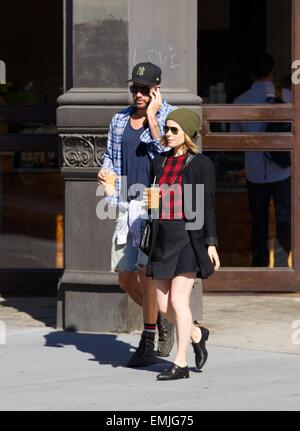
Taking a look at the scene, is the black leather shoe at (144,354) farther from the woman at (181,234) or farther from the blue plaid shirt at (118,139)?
the blue plaid shirt at (118,139)

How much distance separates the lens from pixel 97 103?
10.4m

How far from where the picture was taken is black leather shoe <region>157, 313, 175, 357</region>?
9609 mm

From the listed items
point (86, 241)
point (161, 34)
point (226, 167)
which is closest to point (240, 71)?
point (226, 167)

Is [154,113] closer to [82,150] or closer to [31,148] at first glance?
[82,150]

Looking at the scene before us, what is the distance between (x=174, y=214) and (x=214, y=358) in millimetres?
1297

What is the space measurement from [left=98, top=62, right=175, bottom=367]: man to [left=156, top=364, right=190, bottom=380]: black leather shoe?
0.50 meters

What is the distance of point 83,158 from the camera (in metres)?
10.5

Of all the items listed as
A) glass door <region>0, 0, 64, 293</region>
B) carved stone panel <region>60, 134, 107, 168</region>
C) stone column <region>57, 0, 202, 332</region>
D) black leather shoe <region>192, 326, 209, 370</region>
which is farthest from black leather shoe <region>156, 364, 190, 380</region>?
glass door <region>0, 0, 64, 293</region>

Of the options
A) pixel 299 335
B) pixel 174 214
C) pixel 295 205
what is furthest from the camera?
pixel 295 205

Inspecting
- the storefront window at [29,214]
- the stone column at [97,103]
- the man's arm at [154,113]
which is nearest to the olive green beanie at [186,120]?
the man's arm at [154,113]

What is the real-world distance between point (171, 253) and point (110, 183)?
737 millimetres

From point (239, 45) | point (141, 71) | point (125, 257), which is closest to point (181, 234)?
point (125, 257)
